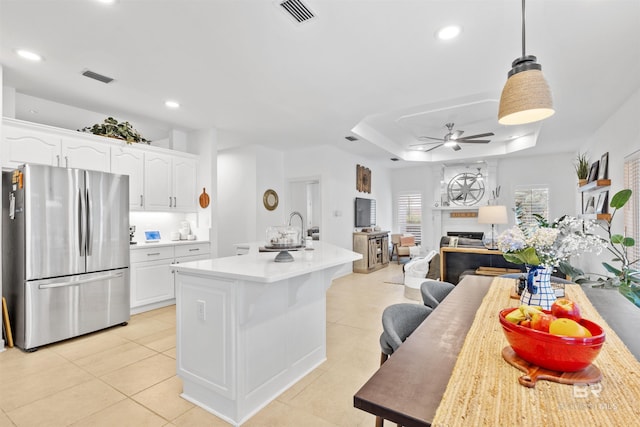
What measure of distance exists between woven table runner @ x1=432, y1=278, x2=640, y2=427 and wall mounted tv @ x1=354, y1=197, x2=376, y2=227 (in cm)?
621

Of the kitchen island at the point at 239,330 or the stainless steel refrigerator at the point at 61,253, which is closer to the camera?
the kitchen island at the point at 239,330

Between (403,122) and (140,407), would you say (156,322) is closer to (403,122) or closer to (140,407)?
(140,407)

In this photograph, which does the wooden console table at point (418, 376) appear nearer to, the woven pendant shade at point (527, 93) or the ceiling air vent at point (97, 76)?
the woven pendant shade at point (527, 93)

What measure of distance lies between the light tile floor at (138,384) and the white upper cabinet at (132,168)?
171 cm

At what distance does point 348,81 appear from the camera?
328 centimetres

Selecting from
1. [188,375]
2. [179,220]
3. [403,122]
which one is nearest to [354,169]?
[403,122]

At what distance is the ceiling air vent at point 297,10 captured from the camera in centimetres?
207

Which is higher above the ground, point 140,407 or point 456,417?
point 456,417

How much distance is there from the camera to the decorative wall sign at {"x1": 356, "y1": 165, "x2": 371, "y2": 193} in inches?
292

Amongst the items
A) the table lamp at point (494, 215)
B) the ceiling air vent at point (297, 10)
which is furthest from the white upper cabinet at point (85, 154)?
the table lamp at point (494, 215)

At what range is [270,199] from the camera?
6.41 metres

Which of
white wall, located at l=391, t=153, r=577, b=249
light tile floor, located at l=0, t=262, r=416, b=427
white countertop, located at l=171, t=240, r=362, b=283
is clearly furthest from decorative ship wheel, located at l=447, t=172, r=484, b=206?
white countertop, located at l=171, t=240, r=362, b=283

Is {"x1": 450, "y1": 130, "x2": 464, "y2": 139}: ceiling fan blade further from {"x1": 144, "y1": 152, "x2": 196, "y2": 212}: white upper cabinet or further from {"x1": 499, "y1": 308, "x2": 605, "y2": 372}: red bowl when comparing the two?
{"x1": 499, "y1": 308, "x2": 605, "y2": 372}: red bowl

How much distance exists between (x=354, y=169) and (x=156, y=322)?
513cm
